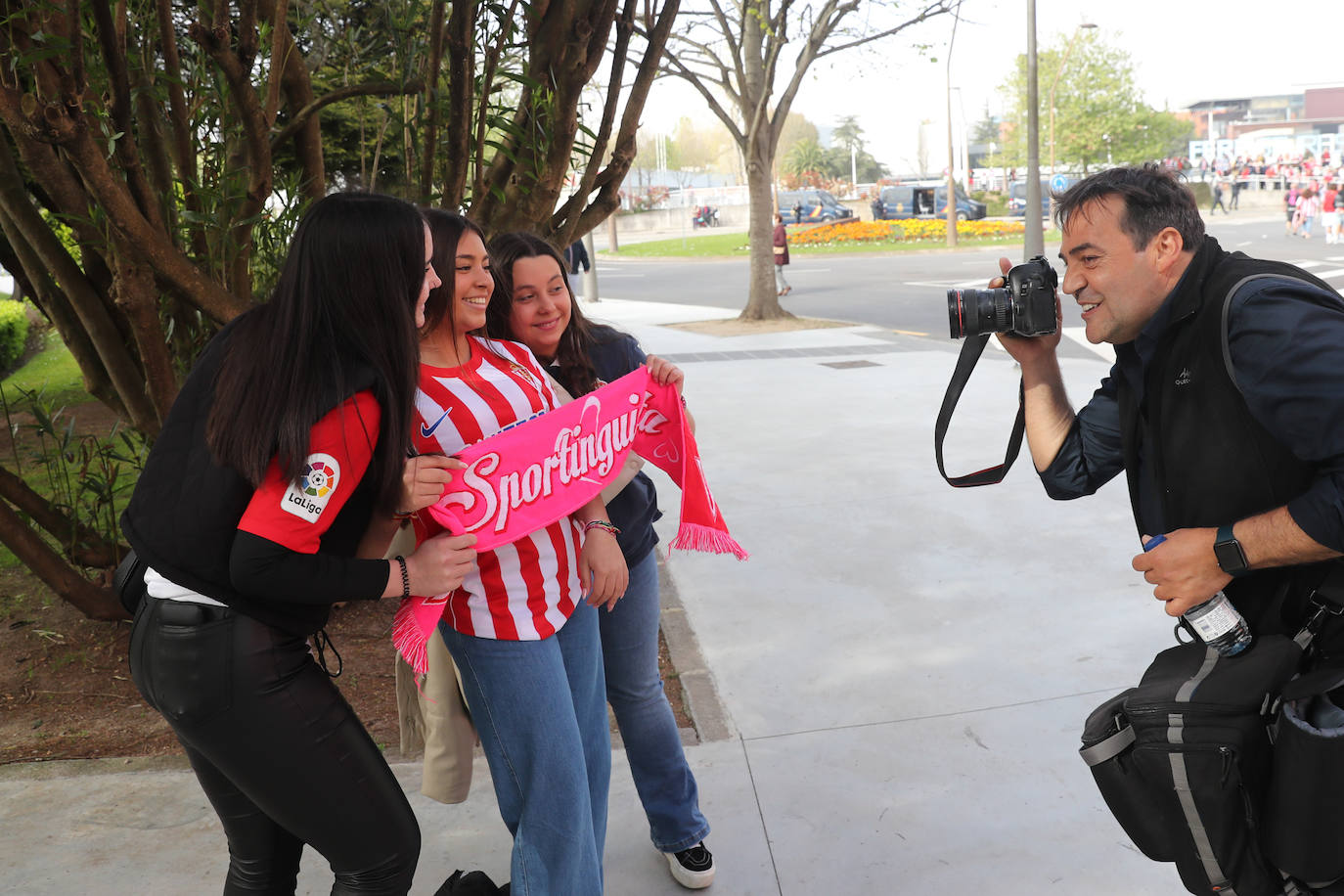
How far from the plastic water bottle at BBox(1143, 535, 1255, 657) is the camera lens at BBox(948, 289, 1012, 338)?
71 centimetres

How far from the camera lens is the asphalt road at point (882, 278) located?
1767 cm

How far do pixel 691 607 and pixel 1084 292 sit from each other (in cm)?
329

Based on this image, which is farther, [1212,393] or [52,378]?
[52,378]

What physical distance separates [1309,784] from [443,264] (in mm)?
1899

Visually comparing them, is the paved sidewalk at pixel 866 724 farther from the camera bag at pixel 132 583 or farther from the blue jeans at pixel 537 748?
the camera bag at pixel 132 583

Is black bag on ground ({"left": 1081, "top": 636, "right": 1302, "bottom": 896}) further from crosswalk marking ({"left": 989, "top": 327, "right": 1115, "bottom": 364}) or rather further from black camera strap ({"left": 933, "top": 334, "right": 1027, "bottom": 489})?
crosswalk marking ({"left": 989, "top": 327, "right": 1115, "bottom": 364})

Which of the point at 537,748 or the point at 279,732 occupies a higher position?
the point at 279,732

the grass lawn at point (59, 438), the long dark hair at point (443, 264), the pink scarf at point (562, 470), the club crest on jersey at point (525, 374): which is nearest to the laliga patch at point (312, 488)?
the pink scarf at point (562, 470)

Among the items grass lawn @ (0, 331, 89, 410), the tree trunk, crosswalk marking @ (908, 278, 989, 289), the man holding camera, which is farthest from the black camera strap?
crosswalk marking @ (908, 278, 989, 289)

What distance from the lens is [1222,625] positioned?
6.53 feet

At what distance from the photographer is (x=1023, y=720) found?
3.86 meters

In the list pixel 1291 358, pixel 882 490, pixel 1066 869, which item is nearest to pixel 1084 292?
pixel 1291 358

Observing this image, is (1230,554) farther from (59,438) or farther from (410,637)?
(59,438)

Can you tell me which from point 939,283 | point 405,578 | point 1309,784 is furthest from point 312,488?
point 939,283
